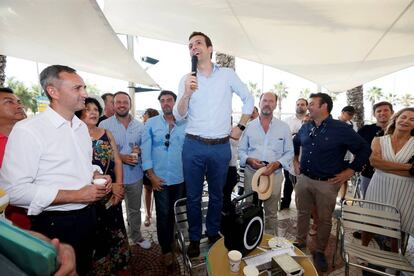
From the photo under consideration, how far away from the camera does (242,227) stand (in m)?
1.74

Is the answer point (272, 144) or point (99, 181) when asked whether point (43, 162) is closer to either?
point (99, 181)

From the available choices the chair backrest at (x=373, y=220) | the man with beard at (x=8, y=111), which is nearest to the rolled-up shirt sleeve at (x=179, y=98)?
the man with beard at (x=8, y=111)

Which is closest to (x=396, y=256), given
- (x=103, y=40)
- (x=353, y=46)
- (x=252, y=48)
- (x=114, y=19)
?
(x=353, y=46)

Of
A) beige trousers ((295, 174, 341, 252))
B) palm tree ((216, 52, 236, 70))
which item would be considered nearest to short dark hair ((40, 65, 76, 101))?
beige trousers ((295, 174, 341, 252))

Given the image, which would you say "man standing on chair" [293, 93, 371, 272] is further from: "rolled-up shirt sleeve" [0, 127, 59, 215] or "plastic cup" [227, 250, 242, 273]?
"rolled-up shirt sleeve" [0, 127, 59, 215]

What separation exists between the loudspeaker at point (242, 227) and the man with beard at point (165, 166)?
1088mm

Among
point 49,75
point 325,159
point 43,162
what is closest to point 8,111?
point 49,75

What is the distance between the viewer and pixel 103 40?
350 centimetres

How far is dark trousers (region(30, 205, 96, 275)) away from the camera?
1.47 metres

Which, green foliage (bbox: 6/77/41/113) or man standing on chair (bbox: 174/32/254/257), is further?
green foliage (bbox: 6/77/41/113)

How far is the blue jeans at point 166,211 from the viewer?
108 inches

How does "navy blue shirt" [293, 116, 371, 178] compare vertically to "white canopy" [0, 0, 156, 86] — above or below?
below

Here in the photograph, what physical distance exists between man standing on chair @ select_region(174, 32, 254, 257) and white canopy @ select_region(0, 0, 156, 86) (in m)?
1.79

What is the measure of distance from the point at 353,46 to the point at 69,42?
431 centimetres
